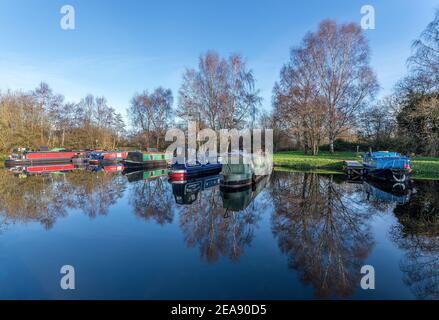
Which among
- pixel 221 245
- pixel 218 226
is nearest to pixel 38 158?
pixel 218 226

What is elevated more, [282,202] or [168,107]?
[168,107]

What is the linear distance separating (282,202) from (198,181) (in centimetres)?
722

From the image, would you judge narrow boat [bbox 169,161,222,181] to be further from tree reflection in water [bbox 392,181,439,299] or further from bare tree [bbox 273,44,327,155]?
bare tree [bbox 273,44,327,155]

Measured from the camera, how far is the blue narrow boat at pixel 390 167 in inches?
553

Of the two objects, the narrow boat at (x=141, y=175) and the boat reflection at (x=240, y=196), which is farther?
the narrow boat at (x=141, y=175)

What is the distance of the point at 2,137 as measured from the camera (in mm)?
29891

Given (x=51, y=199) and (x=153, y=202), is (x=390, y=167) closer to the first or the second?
(x=153, y=202)

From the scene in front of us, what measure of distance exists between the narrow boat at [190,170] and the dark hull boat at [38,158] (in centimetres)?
2101

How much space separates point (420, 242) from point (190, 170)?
12573mm

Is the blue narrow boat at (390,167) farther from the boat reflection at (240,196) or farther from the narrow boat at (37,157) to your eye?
the narrow boat at (37,157)

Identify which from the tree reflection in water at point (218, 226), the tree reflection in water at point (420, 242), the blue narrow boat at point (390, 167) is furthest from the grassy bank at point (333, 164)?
the tree reflection in water at point (218, 226)
